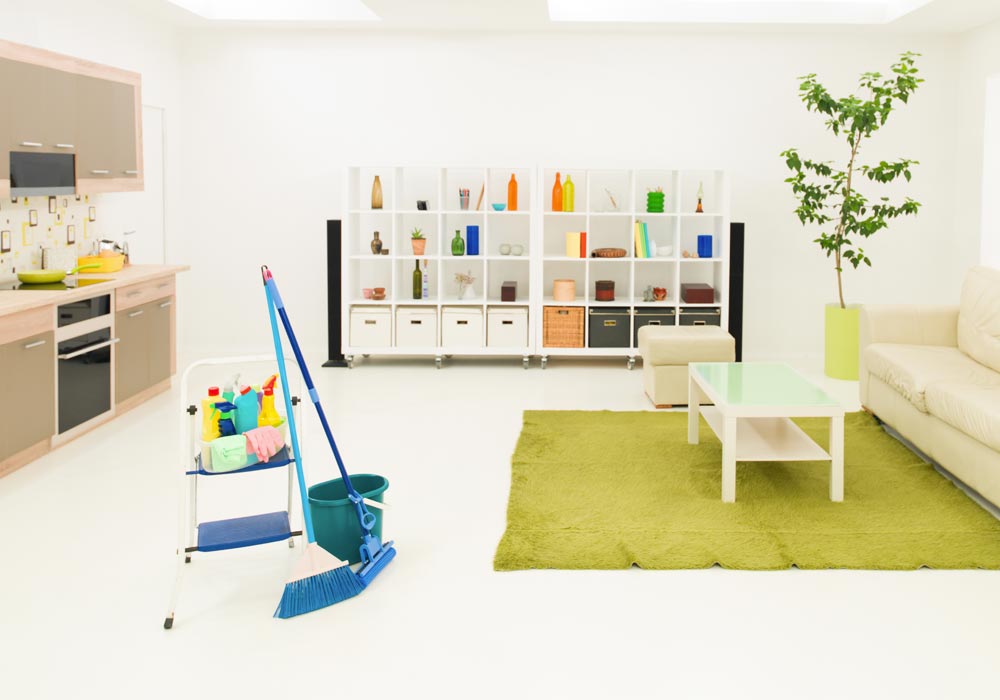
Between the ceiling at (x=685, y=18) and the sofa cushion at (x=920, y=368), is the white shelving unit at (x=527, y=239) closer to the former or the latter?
the ceiling at (x=685, y=18)

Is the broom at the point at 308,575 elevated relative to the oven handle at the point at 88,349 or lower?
lower

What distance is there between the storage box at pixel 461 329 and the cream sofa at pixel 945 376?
3.13 metres

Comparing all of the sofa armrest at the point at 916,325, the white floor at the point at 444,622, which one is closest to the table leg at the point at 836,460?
the white floor at the point at 444,622

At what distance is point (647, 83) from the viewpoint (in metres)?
8.65

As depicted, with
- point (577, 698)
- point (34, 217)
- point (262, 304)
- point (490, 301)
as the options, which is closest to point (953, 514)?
point (577, 698)

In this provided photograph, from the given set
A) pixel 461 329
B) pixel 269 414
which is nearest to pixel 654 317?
pixel 461 329

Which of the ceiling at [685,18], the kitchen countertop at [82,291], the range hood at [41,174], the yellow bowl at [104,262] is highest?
the ceiling at [685,18]

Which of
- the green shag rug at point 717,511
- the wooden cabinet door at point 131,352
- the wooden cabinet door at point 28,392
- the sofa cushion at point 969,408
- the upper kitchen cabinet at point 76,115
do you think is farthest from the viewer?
the wooden cabinet door at point 131,352

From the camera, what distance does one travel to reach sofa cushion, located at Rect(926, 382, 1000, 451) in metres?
4.37

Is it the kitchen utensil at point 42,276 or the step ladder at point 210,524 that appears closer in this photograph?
the step ladder at point 210,524

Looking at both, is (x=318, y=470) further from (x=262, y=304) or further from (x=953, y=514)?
(x=262, y=304)

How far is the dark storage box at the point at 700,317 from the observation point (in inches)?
325

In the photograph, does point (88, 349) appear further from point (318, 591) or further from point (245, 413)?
point (318, 591)

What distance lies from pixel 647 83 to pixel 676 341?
9.34 feet
